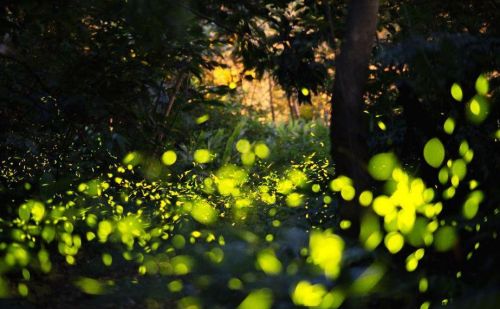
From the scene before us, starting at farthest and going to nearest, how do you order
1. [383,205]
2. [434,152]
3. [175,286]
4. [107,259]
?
[107,259], [175,286], [434,152], [383,205]

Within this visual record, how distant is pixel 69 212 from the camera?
175 inches

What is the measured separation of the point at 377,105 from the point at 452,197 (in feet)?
3.72

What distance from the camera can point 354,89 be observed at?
145 inches

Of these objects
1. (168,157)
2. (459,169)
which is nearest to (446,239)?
(459,169)

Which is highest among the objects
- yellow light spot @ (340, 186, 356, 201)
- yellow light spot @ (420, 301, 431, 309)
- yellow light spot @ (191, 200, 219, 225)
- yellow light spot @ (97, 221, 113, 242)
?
yellow light spot @ (340, 186, 356, 201)

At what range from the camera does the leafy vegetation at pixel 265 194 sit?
10.7 ft

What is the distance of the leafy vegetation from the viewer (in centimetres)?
325

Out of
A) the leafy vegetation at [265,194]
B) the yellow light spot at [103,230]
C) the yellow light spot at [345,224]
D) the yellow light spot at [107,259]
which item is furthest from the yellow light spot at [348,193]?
the yellow light spot at [103,230]

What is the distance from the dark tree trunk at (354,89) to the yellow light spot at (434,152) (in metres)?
0.38

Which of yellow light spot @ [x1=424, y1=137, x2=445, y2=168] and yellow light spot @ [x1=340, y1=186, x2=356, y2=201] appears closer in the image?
yellow light spot @ [x1=424, y1=137, x2=445, y2=168]

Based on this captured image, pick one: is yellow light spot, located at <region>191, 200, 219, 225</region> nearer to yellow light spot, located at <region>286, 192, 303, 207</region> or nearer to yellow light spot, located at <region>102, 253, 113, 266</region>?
yellow light spot, located at <region>286, 192, 303, 207</region>

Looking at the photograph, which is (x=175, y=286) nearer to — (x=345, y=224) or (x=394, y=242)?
(x=345, y=224)

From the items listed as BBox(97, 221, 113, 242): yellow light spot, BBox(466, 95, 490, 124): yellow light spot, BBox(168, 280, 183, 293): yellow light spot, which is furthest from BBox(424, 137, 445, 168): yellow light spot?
BBox(97, 221, 113, 242): yellow light spot

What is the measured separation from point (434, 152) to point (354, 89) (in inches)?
23.5
